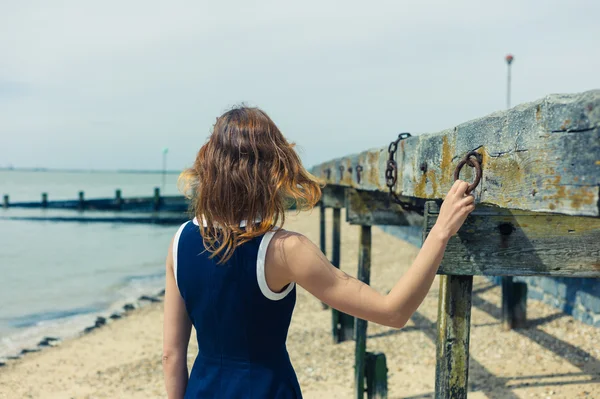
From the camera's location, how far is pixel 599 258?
2137mm

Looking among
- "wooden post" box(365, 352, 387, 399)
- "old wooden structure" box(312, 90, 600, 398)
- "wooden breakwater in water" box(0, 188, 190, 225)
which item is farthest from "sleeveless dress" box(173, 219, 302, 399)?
"wooden breakwater in water" box(0, 188, 190, 225)

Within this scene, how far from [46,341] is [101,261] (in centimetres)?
962

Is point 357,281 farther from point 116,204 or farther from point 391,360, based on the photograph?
point 116,204

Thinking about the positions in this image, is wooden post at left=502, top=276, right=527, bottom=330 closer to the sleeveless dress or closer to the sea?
the sleeveless dress

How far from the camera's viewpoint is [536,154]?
4.65 feet

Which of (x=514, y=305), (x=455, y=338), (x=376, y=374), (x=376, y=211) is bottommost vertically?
(x=376, y=374)

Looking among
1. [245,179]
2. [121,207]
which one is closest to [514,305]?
[245,179]

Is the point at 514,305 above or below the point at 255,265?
below

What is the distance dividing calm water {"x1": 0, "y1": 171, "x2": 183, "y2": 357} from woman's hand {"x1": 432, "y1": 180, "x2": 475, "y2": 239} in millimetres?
8488

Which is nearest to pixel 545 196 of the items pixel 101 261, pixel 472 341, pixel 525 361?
pixel 525 361

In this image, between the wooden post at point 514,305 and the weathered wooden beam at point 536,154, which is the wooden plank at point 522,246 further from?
the wooden post at point 514,305

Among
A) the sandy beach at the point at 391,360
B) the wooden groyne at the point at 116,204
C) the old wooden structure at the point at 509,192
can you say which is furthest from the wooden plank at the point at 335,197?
the wooden groyne at the point at 116,204

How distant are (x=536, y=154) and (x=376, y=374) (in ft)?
10.6

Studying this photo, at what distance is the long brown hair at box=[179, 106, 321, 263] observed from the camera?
5.14 ft
